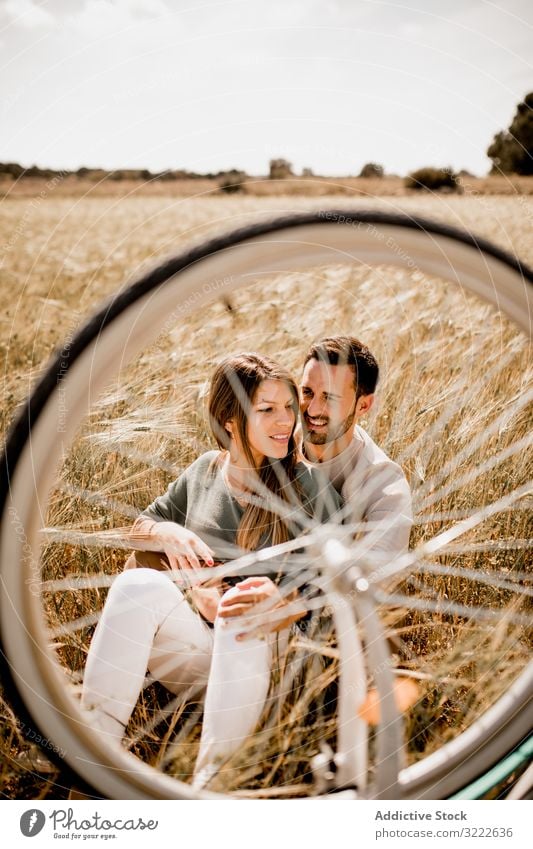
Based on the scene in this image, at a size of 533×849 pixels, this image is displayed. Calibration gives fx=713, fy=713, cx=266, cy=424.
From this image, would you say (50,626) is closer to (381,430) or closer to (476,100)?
(381,430)

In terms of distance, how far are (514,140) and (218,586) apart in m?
1.27

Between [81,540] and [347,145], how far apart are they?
83cm

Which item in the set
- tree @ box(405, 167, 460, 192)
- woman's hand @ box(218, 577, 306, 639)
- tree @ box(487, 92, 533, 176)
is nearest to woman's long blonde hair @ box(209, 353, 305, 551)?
A: woman's hand @ box(218, 577, 306, 639)

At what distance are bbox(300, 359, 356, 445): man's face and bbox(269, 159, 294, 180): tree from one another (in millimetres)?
412

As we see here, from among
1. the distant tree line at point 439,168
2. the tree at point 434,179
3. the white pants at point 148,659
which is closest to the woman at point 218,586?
the white pants at point 148,659

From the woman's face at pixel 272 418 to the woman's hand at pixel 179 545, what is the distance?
0.60 feet

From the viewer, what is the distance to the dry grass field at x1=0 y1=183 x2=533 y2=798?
1077 mm

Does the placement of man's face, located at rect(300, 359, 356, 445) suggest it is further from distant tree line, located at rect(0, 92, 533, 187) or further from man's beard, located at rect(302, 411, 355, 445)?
distant tree line, located at rect(0, 92, 533, 187)

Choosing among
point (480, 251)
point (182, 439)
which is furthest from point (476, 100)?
point (182, 439)

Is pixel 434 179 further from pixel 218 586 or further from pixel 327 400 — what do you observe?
pixel 218 586

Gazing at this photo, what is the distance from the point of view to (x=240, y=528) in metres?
1.18

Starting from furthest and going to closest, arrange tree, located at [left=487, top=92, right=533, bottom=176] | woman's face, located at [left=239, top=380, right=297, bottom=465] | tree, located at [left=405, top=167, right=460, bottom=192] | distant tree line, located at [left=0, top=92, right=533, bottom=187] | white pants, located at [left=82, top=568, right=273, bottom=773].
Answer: tree, located at [left=405, top=167, right=460, bottom=192] < tree, located at [left=487, top=92, right=533, bottom=176] < distant tree line, located at [left=0, top=92, right=533, bottom=187] < woman's face, located at [left=239, top=380, right=297, bottom=465] < white pants, located at [left=82, top=568, right=273, bottom=773]

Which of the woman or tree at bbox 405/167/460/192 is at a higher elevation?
tree at bbox 405/167/460/192
